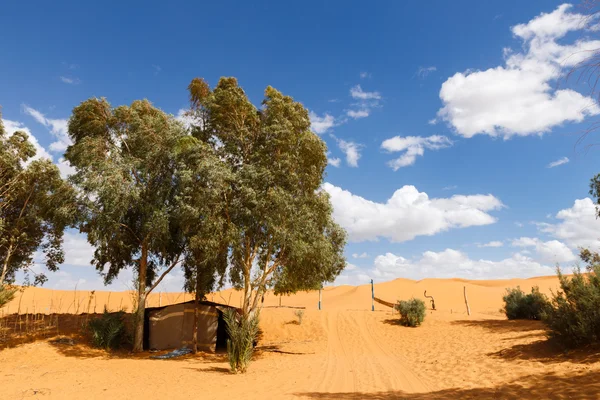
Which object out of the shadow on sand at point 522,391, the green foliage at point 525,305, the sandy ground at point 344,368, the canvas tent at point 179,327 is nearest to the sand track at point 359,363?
the sandy ground at point 344,368

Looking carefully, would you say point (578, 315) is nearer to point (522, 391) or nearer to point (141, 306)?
point (522, 391)

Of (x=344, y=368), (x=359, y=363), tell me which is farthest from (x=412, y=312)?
(x=344, y=368)

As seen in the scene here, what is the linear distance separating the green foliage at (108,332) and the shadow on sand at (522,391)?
561 inches

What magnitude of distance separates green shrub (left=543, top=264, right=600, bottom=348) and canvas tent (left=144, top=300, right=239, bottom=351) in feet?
54.2

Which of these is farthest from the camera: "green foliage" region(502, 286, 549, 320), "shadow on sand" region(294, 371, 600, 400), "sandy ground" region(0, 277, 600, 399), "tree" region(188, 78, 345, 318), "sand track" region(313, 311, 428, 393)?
"green foliage" region(502, 286, 549, 320)

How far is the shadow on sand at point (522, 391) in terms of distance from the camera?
28.9 ft

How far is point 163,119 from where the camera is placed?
19812 millimetres

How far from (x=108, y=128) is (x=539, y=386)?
70.5 ft

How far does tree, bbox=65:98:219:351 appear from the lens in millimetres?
17781

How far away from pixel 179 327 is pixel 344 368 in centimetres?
1085

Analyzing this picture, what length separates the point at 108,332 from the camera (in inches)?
787

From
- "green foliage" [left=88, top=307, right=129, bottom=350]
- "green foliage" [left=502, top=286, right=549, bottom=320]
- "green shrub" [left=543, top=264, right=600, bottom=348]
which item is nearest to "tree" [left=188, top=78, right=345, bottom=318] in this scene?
"green foliage" [left=88, top=307, right=129, bottom=350]

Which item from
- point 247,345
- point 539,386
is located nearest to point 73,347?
point 247,345

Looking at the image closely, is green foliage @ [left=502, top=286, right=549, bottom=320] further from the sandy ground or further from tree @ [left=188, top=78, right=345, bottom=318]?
tree @ [left=188, top=78, right=345, bottom=318]
